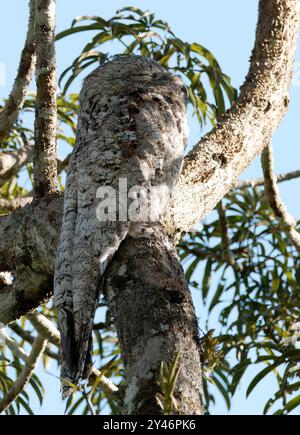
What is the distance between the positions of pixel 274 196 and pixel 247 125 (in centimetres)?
133

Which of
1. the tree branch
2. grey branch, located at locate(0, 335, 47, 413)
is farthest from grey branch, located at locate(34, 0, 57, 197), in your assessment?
grey branch, located at locate(0, 335, 47, 413)

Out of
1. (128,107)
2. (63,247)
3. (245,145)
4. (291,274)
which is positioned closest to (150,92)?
(128,107)

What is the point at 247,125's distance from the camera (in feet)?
11.8

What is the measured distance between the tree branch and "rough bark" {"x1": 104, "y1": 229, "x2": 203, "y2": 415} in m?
0.56

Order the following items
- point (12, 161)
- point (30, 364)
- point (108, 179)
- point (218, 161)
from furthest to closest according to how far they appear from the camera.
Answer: point (12, 161)
point (30, 364)
point (218, 161)
point (108, 179)

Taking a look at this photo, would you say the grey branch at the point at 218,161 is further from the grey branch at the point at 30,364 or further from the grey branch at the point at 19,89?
the grey branch at the point at 19,89

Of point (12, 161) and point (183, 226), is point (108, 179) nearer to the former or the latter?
point (183, 226)

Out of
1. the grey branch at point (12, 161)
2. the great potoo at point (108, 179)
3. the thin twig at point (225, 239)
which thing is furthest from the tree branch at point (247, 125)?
the thin twig at point (225, 239)

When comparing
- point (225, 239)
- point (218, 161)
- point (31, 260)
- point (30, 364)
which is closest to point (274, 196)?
point (225, 239)

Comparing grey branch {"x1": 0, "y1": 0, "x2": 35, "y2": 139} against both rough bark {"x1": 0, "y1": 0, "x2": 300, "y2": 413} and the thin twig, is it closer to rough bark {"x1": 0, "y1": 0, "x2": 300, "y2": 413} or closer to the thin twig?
rough bark {"x1": 0, "y1": 0, "x2": 300, "y2": 413}

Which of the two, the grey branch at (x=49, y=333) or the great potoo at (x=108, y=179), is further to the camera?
the grey branch at (x=49, y=333)

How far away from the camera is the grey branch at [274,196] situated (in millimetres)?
4669

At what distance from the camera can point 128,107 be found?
136 inches

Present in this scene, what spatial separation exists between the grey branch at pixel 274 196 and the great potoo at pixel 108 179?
92 centimetres
